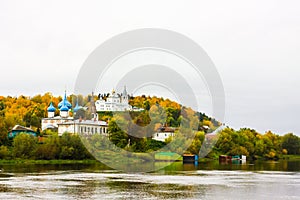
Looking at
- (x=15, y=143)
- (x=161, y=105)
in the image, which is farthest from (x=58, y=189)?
(x=161, y=105)

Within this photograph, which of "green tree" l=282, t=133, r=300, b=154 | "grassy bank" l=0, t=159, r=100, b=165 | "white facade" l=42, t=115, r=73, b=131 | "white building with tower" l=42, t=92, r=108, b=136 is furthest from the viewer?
"green tree" l=282, t=133, r=300, b=154

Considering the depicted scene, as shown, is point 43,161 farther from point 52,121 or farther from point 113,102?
point 113,102

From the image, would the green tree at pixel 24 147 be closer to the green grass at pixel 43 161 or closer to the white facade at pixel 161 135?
the green grass at pixel 43 161

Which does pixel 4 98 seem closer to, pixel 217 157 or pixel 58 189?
pixel 217 157

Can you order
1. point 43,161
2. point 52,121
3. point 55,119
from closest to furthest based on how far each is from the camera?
point 43,161
point 55,119
point 52,121

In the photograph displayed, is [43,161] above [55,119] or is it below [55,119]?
below

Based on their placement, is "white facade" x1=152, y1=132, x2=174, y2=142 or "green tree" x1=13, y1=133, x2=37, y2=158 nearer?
"green tree" x1=13, y1=133, x2=37, y2=158

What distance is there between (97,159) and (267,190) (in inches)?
1375

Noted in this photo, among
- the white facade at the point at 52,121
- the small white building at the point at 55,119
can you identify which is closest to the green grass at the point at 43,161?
the small white building at the point at 55,119

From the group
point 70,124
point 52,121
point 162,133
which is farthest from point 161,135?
point 52,121

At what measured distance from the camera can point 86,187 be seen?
87.7 feet

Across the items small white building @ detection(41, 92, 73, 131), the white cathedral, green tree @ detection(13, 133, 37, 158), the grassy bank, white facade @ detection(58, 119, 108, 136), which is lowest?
the grassy bank

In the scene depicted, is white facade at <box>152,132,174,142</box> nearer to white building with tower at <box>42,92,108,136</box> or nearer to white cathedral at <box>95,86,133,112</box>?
white building with tower at <box>42,92,108,136</box>

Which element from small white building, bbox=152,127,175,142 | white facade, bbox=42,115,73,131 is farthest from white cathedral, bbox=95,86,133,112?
small white building, bbox=152,127,175,142
